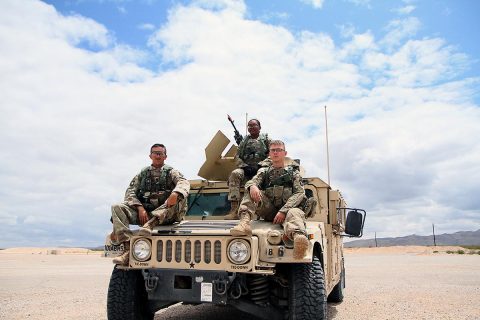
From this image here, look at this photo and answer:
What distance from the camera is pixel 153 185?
216 inches

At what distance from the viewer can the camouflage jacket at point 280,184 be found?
516 cm

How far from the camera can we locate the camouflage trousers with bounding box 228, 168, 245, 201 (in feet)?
19.7

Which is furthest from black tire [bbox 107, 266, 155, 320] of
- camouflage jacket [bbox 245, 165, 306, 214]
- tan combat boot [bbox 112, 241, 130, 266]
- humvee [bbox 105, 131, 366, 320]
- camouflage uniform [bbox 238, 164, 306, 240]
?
camouflage jacket [bbox 245, 165, 306, 214]

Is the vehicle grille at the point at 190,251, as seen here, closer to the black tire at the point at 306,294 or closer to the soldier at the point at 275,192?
the soldier at the point at 275,192

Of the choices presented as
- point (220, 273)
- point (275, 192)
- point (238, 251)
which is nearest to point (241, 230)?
point (238, 251)

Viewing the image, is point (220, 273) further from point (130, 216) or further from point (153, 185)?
point (153, 185)

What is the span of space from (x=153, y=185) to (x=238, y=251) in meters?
1.62

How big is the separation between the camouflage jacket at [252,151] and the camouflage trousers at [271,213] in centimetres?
138

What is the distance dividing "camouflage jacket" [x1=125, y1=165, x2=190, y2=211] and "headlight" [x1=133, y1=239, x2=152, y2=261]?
83cm

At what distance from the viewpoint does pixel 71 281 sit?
12203mm

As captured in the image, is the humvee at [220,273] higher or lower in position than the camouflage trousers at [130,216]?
lower

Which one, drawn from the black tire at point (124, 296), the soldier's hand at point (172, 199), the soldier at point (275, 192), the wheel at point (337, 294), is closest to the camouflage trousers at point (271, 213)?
the soldier at point (275, 192)

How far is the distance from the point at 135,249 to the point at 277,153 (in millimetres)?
1773

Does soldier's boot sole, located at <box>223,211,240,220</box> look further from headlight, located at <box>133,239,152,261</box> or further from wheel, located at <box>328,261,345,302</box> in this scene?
wheel, located at <box>328,261,345,302</box>
